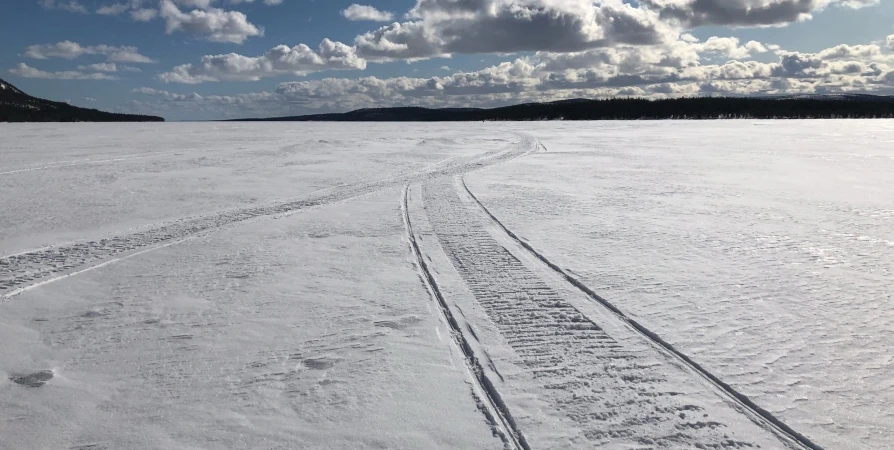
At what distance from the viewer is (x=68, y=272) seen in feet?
14.0

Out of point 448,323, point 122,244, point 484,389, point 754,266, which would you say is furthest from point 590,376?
point 122,244

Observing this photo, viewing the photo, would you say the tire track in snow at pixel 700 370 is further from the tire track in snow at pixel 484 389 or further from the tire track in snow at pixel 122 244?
the tire track in snow at pixel 122 244

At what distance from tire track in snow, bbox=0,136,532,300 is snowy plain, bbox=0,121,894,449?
0.11 ft

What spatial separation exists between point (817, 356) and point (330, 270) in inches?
121

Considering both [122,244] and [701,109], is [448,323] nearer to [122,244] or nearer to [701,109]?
[122,244]

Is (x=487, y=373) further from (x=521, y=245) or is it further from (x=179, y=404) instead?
(x=521, y=245)

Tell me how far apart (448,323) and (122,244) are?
11.3 ft

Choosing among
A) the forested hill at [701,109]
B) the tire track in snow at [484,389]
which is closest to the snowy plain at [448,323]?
the tire track in snow at [484,389]

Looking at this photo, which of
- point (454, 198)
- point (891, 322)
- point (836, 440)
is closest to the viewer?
point (836, 440)

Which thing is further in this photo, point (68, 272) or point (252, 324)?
point (68, 272)

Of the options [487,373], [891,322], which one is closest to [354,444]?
[487,373]

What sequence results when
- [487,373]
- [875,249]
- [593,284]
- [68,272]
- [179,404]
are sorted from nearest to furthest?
1. [179,404]
2. [487,373]
3. [593,284]
4. [68,272]
5. [875,249]

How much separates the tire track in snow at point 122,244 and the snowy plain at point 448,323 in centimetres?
3

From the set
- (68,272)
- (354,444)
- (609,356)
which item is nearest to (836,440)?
(609,356)
